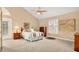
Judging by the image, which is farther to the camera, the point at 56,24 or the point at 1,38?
the point at 56,24

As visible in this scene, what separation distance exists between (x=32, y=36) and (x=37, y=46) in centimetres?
27

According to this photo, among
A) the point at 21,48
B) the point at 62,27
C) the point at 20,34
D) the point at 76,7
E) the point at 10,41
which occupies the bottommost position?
the point at 21,48

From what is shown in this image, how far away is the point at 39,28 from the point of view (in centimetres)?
275

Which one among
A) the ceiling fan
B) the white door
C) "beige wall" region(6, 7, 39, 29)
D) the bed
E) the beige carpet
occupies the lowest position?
the beige carpet

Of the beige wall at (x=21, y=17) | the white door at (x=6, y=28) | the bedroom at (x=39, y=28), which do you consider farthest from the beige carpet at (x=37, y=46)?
the beige wall at (x=21, y=17)

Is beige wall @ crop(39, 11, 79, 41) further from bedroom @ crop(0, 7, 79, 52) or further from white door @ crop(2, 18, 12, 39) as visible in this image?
white door @ crop(2, 18, 12, 39)

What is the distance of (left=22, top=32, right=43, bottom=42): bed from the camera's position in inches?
106

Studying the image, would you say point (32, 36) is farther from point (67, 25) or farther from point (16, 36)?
point (67, 25)

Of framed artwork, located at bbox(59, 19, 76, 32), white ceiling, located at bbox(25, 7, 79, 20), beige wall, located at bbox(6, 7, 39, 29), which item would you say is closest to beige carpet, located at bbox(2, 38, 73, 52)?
framed artwork, located at bbox(59, 19, 76, 32)

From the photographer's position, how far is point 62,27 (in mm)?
2711

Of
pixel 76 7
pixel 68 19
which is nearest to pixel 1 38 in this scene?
pixel 68 19

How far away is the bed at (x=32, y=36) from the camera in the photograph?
2700mm
